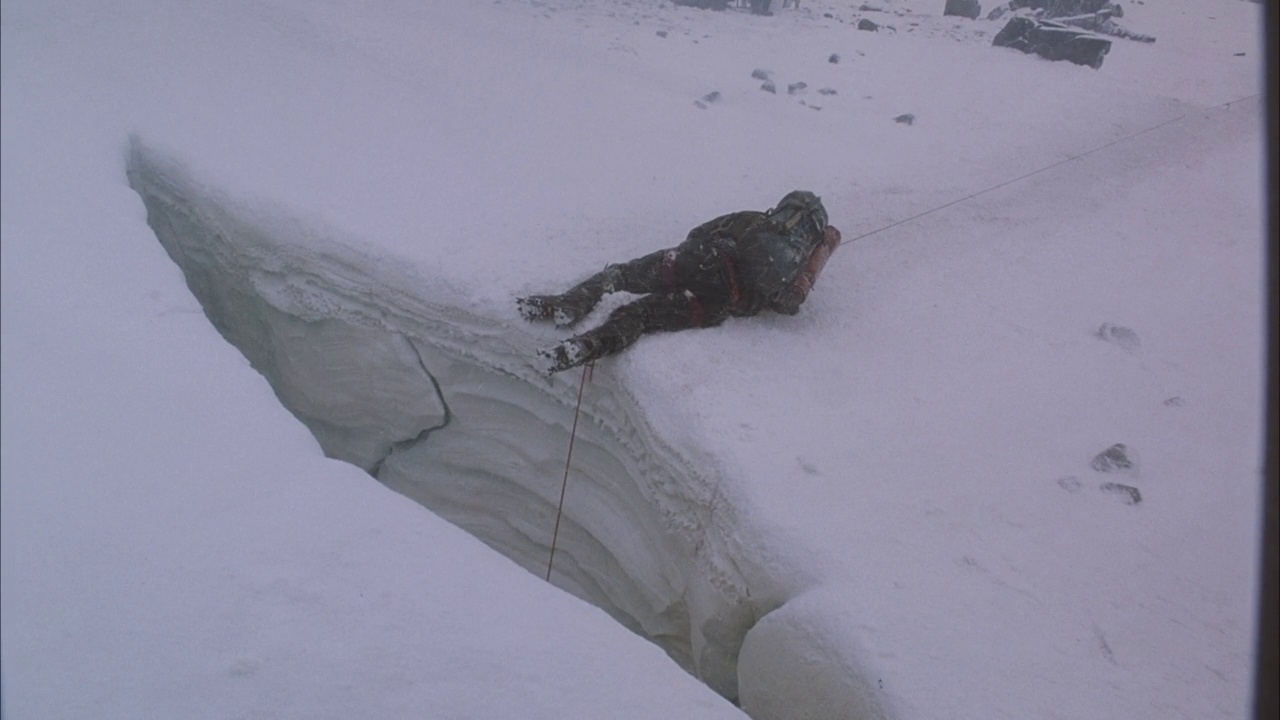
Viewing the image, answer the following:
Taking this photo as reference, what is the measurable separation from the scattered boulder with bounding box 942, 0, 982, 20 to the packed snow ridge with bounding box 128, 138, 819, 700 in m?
6.72

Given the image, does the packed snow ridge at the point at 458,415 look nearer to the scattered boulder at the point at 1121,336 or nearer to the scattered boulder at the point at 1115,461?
the scattered boulder at the point at 1115,461

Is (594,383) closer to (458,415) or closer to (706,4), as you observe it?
(458,415)

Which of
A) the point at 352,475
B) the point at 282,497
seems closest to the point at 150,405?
the point at 282,497

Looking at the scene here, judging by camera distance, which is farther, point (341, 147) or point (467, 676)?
point (341, 147)

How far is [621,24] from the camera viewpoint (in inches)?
265

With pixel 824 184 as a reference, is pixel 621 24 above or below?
above

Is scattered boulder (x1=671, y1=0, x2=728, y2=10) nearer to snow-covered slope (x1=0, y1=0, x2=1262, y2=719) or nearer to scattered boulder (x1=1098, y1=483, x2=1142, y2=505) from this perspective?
snow-covered slope (x1=0, y1=0, x2=1262, y2=719)

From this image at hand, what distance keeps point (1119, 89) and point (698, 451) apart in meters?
6.21

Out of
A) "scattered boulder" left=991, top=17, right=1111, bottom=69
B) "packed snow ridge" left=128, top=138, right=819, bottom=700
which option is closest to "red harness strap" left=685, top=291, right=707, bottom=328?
"packed snow ridge" left=128, top=138, right=819, bottom=700

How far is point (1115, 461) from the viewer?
2.66 meters

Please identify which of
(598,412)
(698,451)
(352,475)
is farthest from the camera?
(598,412)

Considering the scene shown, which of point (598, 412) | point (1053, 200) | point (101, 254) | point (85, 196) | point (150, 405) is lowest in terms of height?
point (598, 412)

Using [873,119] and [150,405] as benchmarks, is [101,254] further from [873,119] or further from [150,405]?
[873,119]

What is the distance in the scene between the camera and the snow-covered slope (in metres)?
1.36
